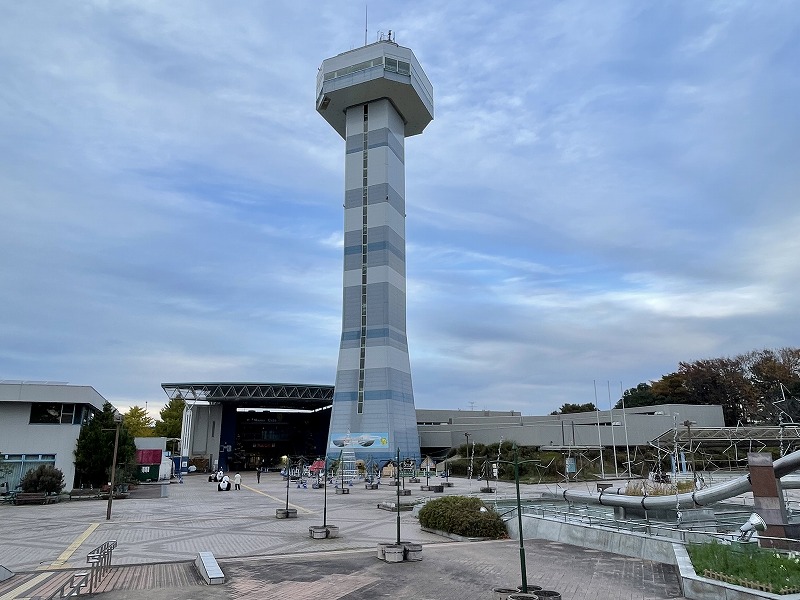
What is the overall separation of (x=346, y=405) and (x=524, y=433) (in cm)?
2290

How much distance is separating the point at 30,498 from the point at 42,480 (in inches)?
50.7

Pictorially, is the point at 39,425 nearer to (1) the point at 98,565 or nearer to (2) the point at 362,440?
(1) the point at 98,565

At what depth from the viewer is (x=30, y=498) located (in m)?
34.8

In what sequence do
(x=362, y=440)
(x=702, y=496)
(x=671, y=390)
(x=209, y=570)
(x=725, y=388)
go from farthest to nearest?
(x=671, y=390)
(x=725, y=388)
(x=362, y=440)
(x=702, y=496)
(x=209, y=570)

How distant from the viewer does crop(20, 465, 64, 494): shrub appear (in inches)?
1410

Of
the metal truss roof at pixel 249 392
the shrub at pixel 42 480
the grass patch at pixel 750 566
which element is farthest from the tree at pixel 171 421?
the grass patch at pixel 750 566

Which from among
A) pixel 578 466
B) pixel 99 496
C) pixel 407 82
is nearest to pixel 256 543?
pixel 99 496

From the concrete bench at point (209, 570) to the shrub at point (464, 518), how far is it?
31.6 ft

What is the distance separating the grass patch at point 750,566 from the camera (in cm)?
1032

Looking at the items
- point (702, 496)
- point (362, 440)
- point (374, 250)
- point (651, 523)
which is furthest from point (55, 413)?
point (374, 250)

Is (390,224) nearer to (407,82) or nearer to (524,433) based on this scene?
(407,82)

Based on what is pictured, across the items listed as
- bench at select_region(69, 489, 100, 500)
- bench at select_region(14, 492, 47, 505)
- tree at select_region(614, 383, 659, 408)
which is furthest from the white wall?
tree at select_region(614, 383, 659, 408)

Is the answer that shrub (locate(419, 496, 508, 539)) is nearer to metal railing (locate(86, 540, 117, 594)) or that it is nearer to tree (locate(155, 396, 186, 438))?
metal railing (locate(86, 540, 117, 594))

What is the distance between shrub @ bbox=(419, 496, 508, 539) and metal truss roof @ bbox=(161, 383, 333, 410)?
6983 centimetres
